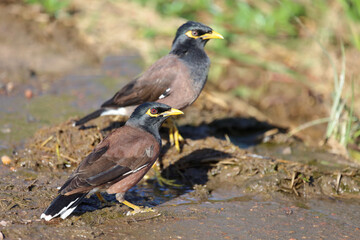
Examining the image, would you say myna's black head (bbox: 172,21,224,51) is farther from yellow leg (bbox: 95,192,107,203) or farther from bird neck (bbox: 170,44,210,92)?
yellow leg (bbox: 95,192,107,203)

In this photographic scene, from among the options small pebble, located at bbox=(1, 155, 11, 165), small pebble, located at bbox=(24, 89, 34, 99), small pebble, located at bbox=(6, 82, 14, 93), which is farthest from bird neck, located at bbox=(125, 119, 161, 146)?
small pebble, located at bbox=(6, 82, 14, 93)

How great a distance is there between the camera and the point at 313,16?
10.1m

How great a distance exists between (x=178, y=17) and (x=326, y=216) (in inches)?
→ 254

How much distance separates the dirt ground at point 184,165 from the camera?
462 cm

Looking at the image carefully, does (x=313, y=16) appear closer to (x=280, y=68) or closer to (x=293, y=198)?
(x=280, y=68)

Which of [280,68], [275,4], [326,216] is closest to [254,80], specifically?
[280,68]

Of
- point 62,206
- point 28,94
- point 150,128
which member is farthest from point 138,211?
point 28,94

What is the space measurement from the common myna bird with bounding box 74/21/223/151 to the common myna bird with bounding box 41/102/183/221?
956 millimetres

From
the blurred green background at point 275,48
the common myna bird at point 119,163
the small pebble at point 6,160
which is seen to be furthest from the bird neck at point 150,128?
the blurred green background at point 275,48

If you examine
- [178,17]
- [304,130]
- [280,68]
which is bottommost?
[304,130]

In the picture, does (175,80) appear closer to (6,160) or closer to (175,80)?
(175,80)

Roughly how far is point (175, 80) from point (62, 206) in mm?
2319

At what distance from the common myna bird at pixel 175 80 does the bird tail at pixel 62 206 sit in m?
1.69

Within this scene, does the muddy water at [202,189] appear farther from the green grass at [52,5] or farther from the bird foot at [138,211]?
the green grass at [52,5]
